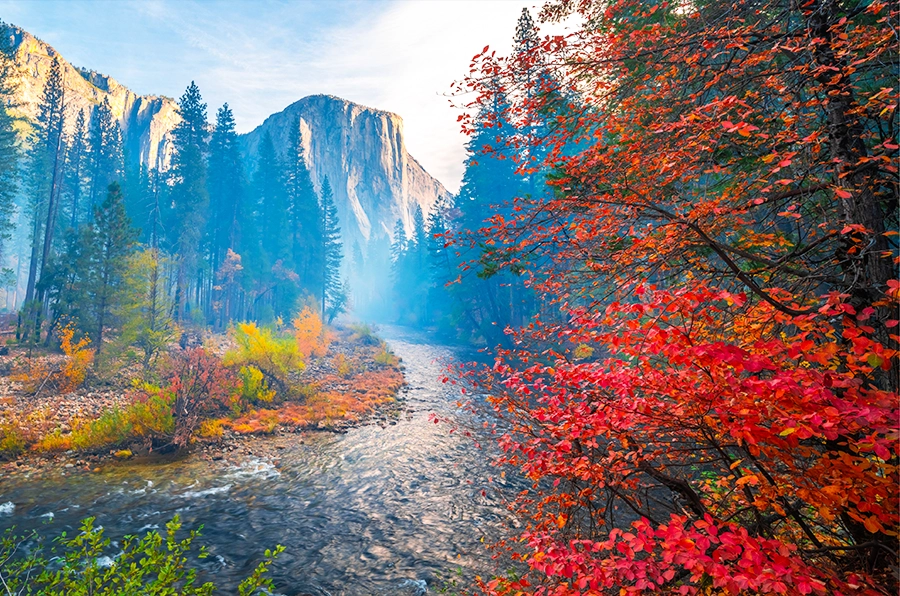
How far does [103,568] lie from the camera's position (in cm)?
605

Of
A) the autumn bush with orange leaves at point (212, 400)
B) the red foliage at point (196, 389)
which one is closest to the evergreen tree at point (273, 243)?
the autumn bush with orange leaves at point (212, 400)

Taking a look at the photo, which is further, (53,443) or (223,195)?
(223,195)

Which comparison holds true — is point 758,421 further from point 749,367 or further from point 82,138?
point 82,138

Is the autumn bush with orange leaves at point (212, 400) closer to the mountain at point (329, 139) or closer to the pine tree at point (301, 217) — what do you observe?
the pine tree at point (301, 217)

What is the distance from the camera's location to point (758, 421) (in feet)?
7.72

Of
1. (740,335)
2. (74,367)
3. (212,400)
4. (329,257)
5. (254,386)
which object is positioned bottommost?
(212,400)

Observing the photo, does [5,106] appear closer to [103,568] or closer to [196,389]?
[196,389]

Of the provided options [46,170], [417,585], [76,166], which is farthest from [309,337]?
[76,166]

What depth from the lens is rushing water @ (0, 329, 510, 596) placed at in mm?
6652

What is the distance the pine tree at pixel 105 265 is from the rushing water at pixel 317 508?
39.3ft

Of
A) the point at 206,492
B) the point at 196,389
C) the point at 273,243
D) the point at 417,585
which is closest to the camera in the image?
the point at 417,585

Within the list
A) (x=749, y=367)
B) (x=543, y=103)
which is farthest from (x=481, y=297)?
(x=749, y=367)

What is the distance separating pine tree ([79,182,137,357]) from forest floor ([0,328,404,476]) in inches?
86.1

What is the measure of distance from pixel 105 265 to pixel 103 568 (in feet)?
57.8
